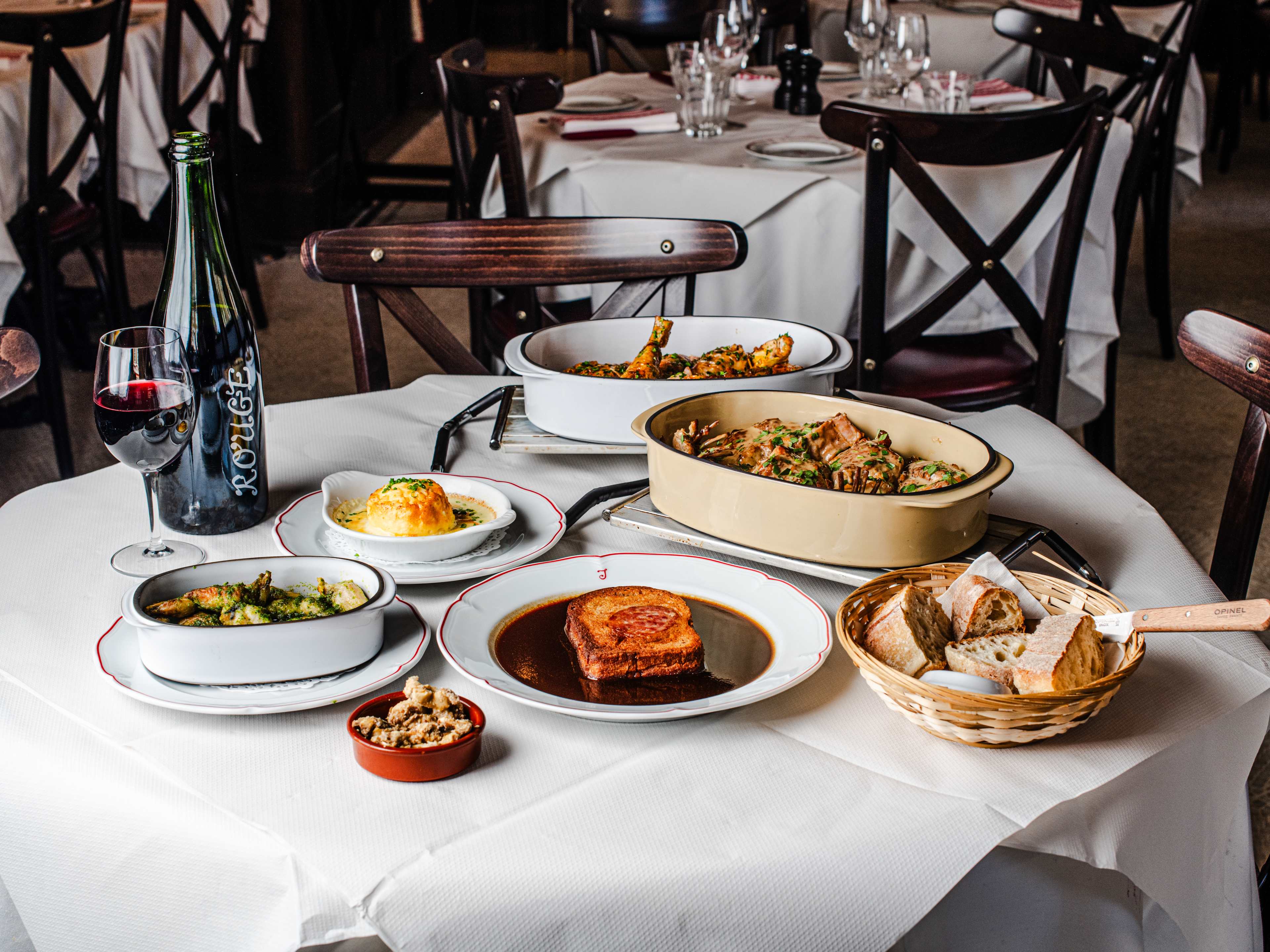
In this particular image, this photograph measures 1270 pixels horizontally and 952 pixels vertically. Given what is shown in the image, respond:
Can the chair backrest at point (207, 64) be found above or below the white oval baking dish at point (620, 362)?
above

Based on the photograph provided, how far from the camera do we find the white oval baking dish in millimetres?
1073

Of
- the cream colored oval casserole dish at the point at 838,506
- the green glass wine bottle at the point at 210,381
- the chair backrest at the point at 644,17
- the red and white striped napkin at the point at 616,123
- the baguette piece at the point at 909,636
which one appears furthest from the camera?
the chair backrest at the point at 644,17

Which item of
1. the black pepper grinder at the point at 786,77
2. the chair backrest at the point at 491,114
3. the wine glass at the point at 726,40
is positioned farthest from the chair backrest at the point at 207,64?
the black pepper grinder at the point at 786,77

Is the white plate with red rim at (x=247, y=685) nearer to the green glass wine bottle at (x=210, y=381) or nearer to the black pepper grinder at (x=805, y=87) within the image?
the green glass wine bottle at (x=210, y=381)

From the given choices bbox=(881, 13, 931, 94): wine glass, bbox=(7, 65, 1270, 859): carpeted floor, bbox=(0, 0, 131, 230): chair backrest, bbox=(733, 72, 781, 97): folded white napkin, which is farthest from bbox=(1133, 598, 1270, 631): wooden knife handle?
bbox=(733, 72, 781, 97): folded white napkin

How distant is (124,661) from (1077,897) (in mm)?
587

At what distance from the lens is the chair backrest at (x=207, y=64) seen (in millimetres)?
3000

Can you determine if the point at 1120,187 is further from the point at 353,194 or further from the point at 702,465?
the point at 353,194

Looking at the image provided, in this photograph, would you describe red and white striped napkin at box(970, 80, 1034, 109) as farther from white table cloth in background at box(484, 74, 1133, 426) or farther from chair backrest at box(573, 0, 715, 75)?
chair backrest at box(573, 0, 715, 75)

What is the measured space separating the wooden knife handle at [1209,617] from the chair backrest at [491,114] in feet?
5.13

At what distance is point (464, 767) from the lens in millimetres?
640

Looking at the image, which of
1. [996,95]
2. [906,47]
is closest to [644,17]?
[906,47]

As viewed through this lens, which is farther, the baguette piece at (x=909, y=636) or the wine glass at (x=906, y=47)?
the wine glass at (x=906, y=47)

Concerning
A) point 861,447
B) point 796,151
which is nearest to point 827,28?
point 796,151
